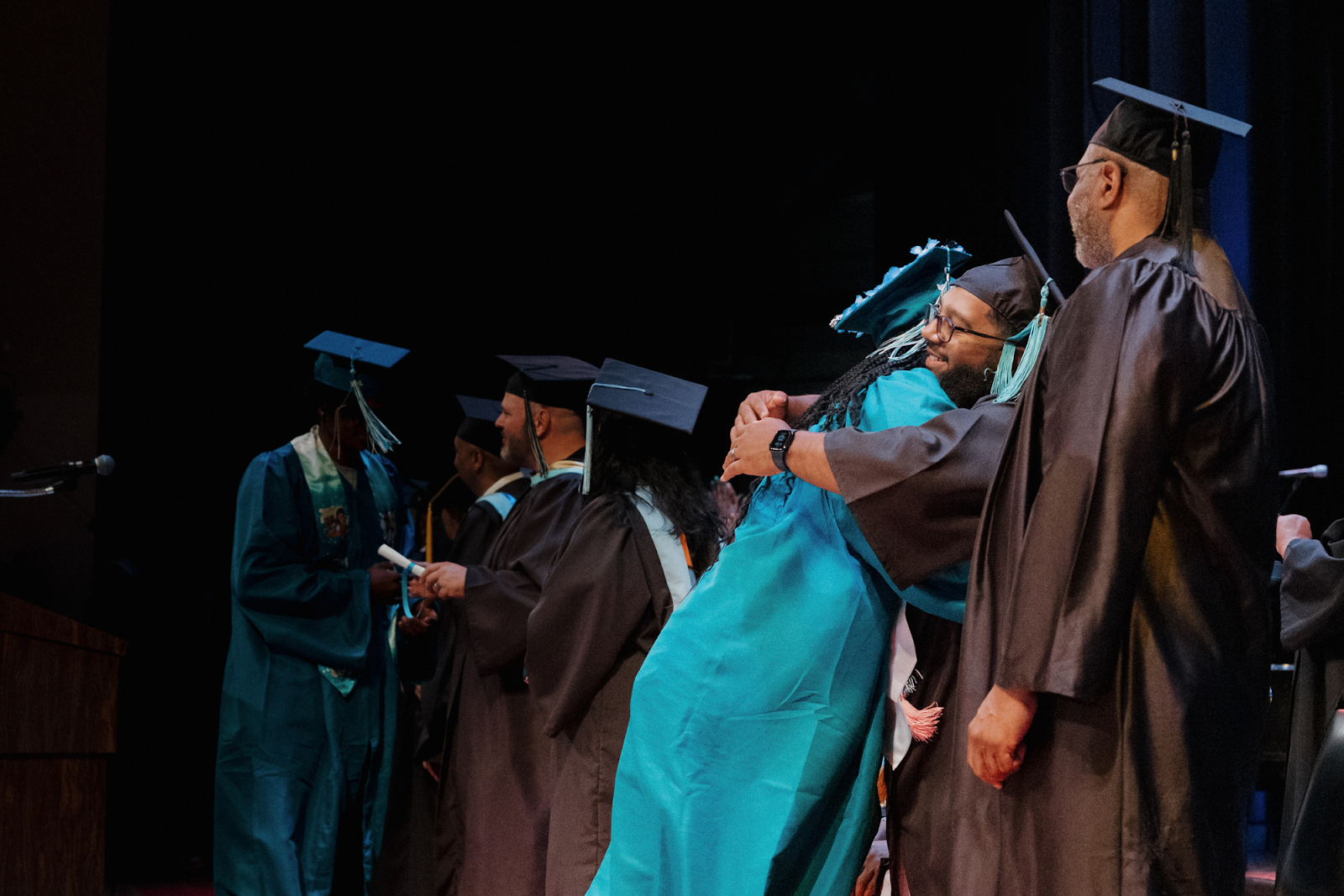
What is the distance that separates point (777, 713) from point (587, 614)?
1105mm

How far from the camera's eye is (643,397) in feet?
10.9

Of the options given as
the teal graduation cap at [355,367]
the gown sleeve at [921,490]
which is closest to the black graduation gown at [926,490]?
the gown sleeve at [921,490]

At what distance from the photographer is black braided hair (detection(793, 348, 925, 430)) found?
234cm

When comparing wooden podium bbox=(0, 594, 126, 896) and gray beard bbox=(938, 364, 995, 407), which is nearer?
wooden podium bbox=(0, 594, 126, 896)

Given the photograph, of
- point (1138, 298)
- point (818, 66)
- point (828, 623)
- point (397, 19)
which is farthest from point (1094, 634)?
point (397, 19)

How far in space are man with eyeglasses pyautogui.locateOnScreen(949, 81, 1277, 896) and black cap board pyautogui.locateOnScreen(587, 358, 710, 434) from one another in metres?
1.63

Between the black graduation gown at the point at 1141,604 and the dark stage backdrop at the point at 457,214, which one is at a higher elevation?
the dark stage backdrop at the point at 457,214

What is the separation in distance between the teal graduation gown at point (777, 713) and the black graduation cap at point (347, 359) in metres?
2.62

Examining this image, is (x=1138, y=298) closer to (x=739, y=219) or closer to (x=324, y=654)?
(x=324, y=654)

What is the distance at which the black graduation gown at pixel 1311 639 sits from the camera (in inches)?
121

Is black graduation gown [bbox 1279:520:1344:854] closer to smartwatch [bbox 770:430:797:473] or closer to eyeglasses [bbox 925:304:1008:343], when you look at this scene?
eyeglasses [bbox 925:304:1008:343]

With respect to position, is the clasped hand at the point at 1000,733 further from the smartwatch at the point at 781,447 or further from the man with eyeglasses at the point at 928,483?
the smartwatch at the point at 781,447

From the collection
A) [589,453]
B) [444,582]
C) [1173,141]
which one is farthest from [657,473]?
[1173,141]

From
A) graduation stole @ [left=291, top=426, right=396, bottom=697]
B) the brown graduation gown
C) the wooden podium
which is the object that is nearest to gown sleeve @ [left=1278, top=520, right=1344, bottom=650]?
the brown graduation gown
